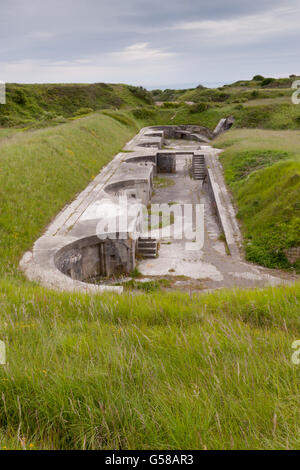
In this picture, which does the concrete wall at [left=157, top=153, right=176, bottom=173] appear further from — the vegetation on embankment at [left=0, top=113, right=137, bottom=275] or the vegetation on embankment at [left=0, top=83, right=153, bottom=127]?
the vegetation on embankment at [left=0, top=83, right=153, bottom=127]

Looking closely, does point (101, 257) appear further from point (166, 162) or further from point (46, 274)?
point (166, 162)

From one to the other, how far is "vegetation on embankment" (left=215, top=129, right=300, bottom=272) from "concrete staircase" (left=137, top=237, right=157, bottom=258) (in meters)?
3.46

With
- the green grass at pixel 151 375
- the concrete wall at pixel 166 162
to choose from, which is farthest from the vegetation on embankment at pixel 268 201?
the green grass at pixel 151 375

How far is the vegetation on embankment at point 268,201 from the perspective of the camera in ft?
43.9

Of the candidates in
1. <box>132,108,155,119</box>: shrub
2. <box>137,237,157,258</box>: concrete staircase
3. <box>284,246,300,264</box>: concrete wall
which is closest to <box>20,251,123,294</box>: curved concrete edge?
<box>137,237,157,258</box>: concrete staircase

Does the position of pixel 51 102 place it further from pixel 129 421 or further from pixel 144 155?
pixel 129 421

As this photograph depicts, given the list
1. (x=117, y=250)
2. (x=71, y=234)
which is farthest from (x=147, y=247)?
(x=71, y=234)

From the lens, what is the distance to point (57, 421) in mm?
2432

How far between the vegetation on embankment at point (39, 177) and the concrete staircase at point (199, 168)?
6682mm

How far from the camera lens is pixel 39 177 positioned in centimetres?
1769

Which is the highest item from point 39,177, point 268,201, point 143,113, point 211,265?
point 143,113

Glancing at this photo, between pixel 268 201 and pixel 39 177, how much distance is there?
10444mm
